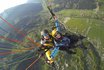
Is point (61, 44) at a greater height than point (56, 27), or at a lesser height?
lesser

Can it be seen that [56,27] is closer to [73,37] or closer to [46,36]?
[46,36]

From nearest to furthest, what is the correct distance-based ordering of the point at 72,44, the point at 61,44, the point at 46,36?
the point at 46,36
the point at 61,44
the point at 72,44

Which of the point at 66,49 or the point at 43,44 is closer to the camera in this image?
the point at 43,44

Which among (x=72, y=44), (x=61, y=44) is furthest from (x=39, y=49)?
(x=72, y=44)

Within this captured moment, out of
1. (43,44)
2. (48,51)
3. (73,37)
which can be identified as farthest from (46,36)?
(73,37)

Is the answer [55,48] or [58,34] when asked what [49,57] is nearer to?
[55,48]

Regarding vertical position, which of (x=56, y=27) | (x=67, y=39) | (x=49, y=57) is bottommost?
(x=49, y=57)

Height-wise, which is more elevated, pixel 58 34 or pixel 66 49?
pixel 58 34

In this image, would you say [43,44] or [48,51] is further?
[48,51]

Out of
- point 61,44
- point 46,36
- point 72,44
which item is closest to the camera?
point 46,36
